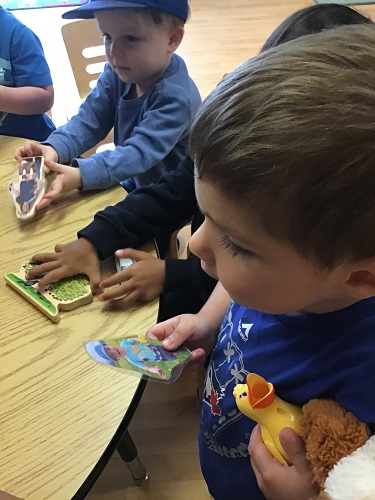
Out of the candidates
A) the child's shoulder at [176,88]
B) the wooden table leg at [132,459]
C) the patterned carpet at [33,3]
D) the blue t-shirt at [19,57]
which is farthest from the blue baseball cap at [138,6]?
the patterned carpet at [33,3]

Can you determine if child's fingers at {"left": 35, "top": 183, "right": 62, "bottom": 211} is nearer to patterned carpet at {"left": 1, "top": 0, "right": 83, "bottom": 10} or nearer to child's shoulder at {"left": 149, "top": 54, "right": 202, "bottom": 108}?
child's shoulder at {"left": 149, "top": 54, "right": 202, "bottom": 108}

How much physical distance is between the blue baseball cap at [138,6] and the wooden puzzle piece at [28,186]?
1.09 ft

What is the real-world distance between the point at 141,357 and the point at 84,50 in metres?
1.23

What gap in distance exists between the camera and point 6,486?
57 cm

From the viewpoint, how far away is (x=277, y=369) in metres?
0.61

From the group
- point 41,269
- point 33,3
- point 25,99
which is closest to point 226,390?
point 41,269

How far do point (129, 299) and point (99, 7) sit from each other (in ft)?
2.06

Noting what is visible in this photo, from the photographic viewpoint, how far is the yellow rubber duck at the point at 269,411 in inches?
22.1

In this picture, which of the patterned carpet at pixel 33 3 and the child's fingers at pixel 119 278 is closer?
the child's fingers at pixel 119 278

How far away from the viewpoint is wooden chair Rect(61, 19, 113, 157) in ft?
4.96

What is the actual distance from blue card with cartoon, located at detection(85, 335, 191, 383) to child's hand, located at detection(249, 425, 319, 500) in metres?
0.13

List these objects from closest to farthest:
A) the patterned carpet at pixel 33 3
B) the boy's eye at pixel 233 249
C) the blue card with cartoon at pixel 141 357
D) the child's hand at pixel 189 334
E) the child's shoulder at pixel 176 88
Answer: the boy's eye at pixel 233 249, the blue card with cartoon at pixel 141 357, the child's hand at pixel 189 334, the child's shoulder at pixel 176 88, the patterned carpet at pixel 33 3

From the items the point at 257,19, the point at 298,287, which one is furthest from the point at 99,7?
the point at 257,19

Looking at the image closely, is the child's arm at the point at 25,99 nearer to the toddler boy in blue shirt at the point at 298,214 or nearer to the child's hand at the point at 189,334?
the child's hand at the point at 189,334
